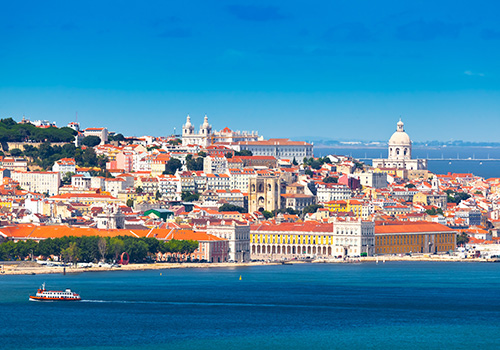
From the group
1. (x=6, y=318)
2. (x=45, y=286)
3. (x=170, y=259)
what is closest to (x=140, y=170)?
(x=170, y=259)

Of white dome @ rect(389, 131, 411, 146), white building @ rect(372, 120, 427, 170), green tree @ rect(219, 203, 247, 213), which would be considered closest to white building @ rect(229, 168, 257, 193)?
green tree @ rect(219, 203, 247, 213)

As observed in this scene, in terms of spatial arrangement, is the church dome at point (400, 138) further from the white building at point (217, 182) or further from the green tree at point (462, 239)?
the green tree at point (462, 239)

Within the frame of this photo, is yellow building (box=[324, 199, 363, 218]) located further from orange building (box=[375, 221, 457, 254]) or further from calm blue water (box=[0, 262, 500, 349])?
calm blue water (box=[0, 262, 500, 349])

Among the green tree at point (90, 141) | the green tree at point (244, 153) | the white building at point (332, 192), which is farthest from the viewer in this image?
the green tree at point (90, 141)

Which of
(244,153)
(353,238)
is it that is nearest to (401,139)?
(244,153)

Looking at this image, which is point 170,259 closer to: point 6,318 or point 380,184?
point 6,318

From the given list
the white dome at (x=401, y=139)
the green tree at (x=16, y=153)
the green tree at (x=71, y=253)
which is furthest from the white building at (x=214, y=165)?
the green tree at (x=71, y=253)
